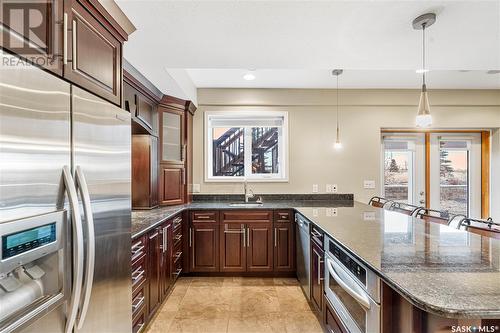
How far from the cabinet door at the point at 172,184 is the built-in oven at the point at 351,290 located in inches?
85.4

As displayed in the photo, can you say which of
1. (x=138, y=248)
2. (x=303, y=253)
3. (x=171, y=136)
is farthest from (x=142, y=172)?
(x=303, y=253)

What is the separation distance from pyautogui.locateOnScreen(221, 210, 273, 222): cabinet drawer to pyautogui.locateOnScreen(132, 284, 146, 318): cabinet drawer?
1.40 m

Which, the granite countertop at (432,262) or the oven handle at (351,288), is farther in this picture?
the oven handle at (351,288)

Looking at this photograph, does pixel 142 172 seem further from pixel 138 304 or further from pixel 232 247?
pixel 138 304

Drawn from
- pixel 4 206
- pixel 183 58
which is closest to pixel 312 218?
pixel 183 58

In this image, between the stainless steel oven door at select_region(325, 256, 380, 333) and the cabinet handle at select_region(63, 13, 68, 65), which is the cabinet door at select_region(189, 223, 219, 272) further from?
the cabinet handle at select_region(63, 13, 68, 65)

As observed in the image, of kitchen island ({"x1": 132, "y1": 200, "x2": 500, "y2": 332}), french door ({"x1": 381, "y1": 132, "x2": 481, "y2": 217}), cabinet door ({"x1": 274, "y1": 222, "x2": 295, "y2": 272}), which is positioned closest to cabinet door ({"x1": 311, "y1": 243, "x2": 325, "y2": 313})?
kitchen island ({"x1": 132, "y1": 200, "x2": 500, "y2": 332})

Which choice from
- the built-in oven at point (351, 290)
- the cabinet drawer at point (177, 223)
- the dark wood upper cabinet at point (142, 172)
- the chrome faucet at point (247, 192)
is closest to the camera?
the built-in oven at point (351, 290)

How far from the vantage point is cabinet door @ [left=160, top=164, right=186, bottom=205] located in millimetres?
3420

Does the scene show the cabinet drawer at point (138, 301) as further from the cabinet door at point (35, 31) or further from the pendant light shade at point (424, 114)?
the pendant light shade at point (424, 114)

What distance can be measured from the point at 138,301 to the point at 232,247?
4.89ft

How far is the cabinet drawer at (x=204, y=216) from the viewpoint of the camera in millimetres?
3396

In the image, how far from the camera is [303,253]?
292 centimetres

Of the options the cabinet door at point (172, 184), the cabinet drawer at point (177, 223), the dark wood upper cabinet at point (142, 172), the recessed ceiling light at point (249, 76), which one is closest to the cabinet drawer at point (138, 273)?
the cabinet drawer at point (177, 223)
